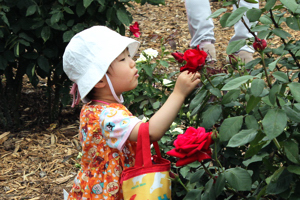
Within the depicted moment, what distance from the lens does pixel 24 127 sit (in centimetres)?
354

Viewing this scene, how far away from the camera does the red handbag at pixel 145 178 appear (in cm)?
166

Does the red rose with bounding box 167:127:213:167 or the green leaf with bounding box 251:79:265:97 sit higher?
the green leaf with bounding box 251:79:265:97

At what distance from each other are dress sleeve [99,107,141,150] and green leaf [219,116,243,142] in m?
0.51

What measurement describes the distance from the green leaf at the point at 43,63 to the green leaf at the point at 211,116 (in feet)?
6.14

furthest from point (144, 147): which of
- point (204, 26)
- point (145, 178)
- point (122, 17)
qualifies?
point (204, 26)

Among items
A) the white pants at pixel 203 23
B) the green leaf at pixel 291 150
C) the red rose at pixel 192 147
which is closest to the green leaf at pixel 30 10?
the white pants at pixel 203 23

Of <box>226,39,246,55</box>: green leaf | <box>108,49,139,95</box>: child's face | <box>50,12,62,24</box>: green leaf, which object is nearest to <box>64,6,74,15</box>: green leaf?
<box>50,12,62,24</box>: green leaf

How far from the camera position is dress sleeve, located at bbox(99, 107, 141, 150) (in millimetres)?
1729

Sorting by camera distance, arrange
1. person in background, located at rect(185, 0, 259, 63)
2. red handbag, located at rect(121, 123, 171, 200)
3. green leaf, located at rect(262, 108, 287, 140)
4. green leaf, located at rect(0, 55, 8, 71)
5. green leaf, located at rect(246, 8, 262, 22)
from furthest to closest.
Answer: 1. person in background, located at rect(185, 0, 259, 63)
2. green leaf, located at rect(0, 55, 8, 71)
3. red handbag, located at rect(121, 123, 171, 200)
4. green leaf, located at rect(246, 8, 262, 22)
5. green leaf, located at rect(262, 108, 287, 140)

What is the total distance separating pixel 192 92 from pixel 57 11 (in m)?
1.50

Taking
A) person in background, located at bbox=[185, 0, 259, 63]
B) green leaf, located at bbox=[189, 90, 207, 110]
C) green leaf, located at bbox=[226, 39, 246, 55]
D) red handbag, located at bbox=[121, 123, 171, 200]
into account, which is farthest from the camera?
person in background, located at bbox=[185, 0, 259, 63]

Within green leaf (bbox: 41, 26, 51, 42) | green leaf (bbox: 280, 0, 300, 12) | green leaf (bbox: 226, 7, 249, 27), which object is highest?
green leaf (bbox: 280, 0, 300, 12)

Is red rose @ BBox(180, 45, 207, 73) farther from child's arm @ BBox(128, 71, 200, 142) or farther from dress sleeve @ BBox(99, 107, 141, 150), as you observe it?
dress sleeve @ BBox(99, 107, 141, 150)

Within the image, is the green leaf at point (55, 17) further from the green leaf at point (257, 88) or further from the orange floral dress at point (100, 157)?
the green leaf at point (257, 88)
